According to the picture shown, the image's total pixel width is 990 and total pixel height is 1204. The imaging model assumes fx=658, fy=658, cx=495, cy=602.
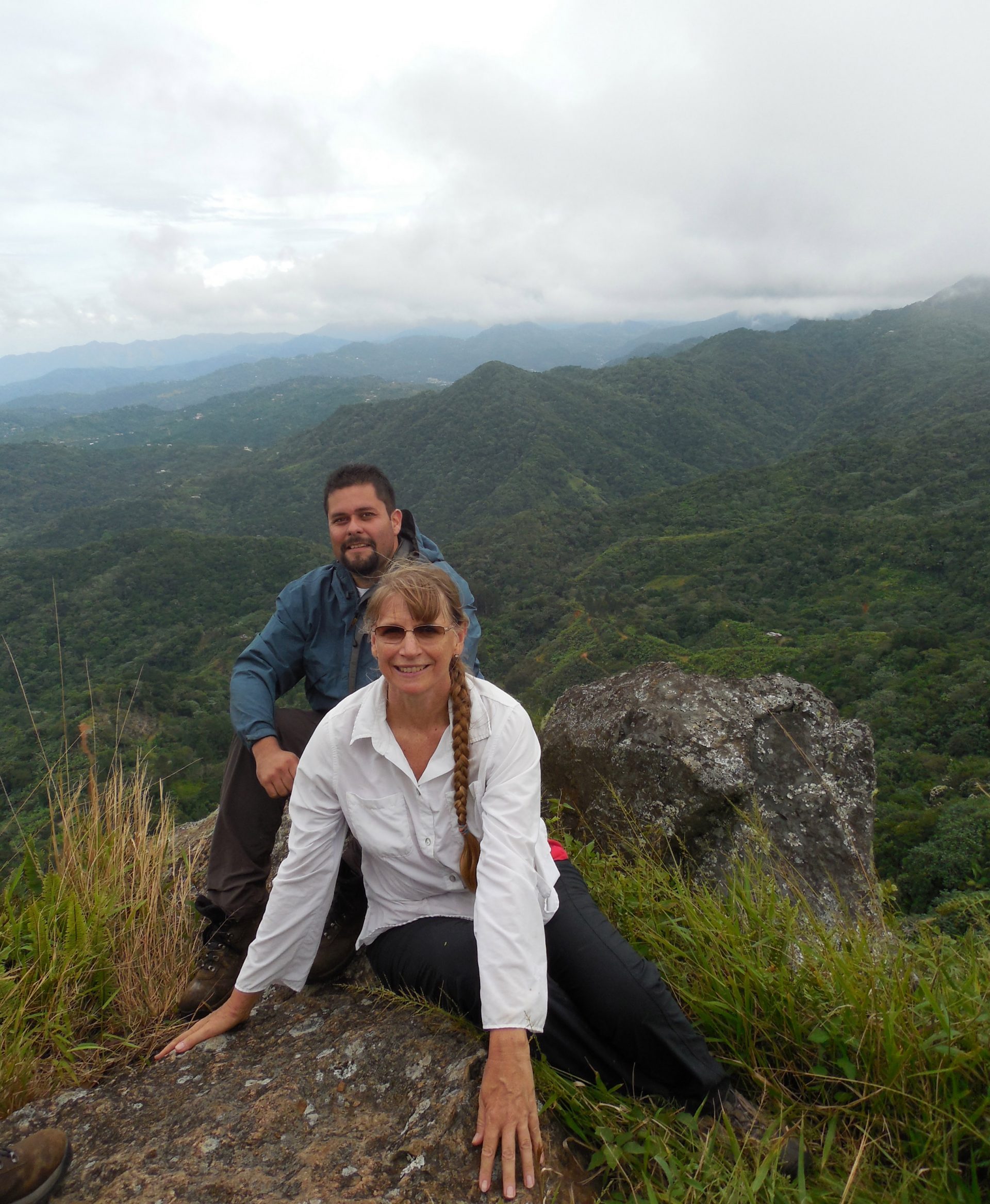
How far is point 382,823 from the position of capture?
1867 millimetres

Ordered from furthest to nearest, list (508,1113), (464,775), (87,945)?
(87,945), (464,775), (508,1113)

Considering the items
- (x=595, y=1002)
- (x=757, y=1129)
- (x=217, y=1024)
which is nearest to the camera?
(x=757, y=1129)

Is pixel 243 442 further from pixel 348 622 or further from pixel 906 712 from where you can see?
pixel 348 622

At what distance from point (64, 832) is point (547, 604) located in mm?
50118

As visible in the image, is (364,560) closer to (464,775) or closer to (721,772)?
(464,775)

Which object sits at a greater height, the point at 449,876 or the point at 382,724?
the point at 382,724

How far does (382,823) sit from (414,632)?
548mm

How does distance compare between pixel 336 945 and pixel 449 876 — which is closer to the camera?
pixel 449 876

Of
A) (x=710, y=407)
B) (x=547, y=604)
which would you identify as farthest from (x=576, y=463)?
(x=547, y=604)

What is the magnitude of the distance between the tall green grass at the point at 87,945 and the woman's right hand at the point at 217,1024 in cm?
16

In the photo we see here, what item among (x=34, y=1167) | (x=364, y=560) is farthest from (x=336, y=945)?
(x=364, y=560)

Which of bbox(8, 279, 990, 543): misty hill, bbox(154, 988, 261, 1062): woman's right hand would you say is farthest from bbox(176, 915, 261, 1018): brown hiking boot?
bbox(8, 279, 990, 543): misty hill

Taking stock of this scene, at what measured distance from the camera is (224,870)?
7.57ft

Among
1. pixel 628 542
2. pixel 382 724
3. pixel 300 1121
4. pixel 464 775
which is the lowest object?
pixel 628 542
